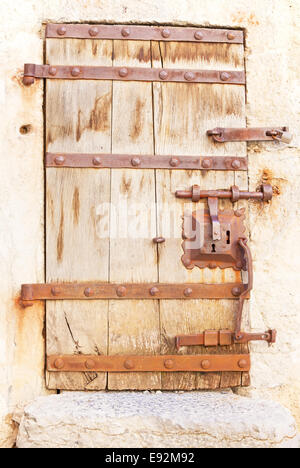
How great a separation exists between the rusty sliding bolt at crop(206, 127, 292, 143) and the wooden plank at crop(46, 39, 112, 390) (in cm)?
41

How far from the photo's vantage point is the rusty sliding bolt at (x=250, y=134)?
2156 millimetres

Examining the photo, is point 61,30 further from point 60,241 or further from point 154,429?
point 154,429

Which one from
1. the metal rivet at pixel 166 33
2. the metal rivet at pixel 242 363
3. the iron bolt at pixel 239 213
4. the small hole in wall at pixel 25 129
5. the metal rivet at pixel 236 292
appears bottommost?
the metal rivet at pixel 242 363

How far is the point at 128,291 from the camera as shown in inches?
82.0

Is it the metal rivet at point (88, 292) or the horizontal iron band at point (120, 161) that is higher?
the horizontal iron band at point (120, 161)

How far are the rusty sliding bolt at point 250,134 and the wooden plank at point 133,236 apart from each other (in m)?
0.26

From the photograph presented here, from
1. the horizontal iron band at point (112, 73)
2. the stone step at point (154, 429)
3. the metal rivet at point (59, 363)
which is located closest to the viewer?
the stone step at point (154, 429)

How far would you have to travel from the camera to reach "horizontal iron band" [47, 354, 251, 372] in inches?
81.0

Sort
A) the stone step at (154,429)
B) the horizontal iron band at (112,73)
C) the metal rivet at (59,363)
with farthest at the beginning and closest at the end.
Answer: the horizontal iron band at (112,73), the metal rivet at (59,363), the stone step at (154,429)

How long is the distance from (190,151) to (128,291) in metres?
0.58

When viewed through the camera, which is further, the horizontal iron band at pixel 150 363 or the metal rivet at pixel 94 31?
the metal rivet at pixel 94 31

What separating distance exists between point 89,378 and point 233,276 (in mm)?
648

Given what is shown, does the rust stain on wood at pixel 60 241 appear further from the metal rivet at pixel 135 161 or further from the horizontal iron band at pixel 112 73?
the horizontal iron band at pixel 112 73

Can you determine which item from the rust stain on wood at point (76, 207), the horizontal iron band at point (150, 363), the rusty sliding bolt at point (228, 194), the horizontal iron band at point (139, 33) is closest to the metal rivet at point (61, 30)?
the horizontal iron band at point (139, 33)
